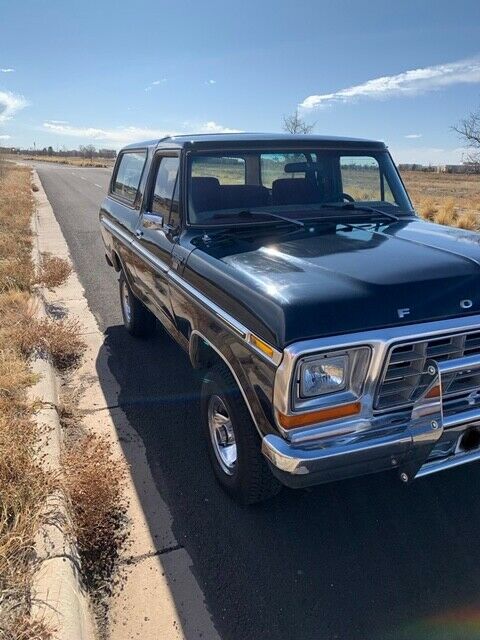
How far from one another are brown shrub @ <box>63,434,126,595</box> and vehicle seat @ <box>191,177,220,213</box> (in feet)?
5.85

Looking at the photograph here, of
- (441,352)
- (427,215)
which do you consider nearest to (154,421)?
(441,352)

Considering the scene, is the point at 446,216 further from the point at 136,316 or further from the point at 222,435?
the point at 222,435

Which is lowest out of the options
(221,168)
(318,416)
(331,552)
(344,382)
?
(331,552)

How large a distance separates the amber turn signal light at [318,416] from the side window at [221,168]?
2063 millimetres

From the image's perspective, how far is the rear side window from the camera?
12.4 ft

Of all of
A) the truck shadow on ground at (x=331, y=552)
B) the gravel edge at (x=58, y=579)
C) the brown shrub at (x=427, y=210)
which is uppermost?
the gravel edge at (x=58, y=579)

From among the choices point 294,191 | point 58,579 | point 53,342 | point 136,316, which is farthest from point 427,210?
point 58,579

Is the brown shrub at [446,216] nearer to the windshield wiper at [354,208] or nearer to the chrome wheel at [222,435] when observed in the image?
the windshield wiper at [354,208]

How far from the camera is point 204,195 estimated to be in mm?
3609

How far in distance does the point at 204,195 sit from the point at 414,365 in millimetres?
1961

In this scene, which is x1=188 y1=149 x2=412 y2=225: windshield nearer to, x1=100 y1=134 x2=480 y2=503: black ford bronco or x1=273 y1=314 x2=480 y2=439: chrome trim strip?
x1=100 y1=134 x2=480 y2=503: black ford bronco

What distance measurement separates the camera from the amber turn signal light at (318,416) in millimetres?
2246

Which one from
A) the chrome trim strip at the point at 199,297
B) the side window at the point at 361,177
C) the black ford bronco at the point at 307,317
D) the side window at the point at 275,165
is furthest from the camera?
the side window at the point at 361,177

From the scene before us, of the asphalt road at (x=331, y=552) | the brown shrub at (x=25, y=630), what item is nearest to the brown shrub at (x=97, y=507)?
the asphalt road at (x=331, y=552)
